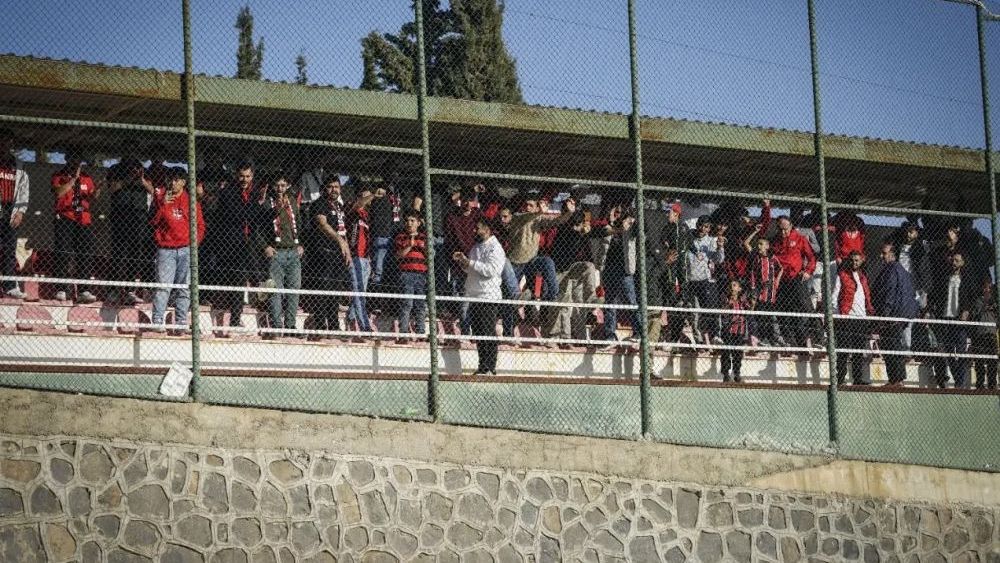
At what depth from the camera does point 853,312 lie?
51.5 feet

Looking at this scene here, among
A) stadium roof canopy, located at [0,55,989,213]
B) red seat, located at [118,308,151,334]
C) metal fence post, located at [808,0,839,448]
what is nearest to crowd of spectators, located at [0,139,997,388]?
red seat, located at [118,308,151,334]

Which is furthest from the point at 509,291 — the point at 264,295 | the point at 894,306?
the point at 894,306

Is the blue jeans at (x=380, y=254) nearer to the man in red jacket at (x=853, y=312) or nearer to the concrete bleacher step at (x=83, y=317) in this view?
the concrete bleacher step at (x=83, y=317)

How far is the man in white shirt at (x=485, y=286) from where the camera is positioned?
1316 cm

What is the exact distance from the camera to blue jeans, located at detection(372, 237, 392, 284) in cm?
1411

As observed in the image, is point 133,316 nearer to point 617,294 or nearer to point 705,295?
point 617,294

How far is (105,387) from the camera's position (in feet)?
35.9

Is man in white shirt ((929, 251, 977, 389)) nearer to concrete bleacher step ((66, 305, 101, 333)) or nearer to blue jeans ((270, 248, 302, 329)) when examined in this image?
blue jeans ((270, 248, 302, 329))

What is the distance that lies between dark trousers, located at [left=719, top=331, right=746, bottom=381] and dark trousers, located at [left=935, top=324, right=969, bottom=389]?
2681 millimetres

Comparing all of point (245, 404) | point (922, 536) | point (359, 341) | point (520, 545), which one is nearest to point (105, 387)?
point (245, 404)

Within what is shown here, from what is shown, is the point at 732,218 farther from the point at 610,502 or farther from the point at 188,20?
the point at 188,20

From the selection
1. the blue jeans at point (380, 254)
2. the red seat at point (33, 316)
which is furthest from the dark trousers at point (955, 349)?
the red seat at point (33, 316)

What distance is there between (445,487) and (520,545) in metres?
0.80

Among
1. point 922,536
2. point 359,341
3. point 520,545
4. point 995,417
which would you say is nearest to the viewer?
point 520,545
